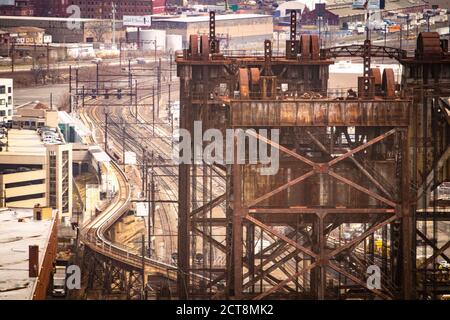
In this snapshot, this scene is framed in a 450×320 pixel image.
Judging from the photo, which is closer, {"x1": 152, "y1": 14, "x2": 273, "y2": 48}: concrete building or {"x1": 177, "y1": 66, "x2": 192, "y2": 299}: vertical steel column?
{"x1": 177, "y1": 66, "x2": 192, "y2": 299}: vertical steel column

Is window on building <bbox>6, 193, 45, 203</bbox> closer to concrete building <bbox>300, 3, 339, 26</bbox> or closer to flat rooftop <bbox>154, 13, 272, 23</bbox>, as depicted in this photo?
concrete building <bbox>300, 3, 339, 26</bbox>

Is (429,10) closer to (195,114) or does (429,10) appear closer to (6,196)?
(6,196)

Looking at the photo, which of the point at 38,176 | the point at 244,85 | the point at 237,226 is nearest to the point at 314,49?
the point at 244,85

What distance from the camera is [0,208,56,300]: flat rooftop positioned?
2059 centimetres

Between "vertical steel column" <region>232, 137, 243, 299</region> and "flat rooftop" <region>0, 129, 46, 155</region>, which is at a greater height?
"vertical steel column" <region>232, 137, 243, 299</region>

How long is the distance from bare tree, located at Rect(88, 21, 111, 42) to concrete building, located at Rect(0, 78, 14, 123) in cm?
2626

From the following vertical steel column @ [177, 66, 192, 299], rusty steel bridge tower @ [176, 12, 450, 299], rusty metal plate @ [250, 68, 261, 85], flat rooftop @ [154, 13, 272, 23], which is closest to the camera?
rusty steel bridge tower @ [176, 12, 450, 299]

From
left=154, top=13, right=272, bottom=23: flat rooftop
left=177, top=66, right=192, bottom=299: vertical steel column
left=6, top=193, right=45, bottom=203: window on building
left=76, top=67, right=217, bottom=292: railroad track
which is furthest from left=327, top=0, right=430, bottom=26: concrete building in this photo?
left=177, top=66, right=192, bottom=299: vertical steel column

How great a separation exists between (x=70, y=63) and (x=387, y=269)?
4951 centimetres

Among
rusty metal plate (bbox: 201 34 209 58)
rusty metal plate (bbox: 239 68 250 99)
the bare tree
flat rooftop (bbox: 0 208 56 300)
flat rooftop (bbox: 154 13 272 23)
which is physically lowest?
the bare tree

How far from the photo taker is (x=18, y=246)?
79.9ft

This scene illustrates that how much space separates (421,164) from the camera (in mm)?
21922

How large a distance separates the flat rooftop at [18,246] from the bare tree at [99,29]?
48.6m
